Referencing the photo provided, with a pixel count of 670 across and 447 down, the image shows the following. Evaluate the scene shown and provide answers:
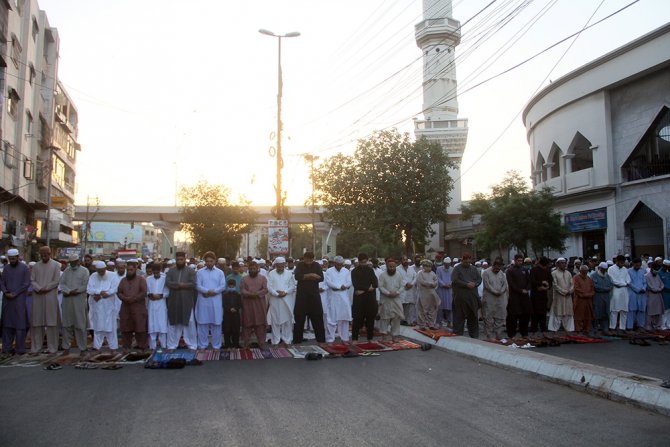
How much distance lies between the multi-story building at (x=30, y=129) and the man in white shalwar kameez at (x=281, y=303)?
48.7 ft

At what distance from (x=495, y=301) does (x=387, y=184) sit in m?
15.3

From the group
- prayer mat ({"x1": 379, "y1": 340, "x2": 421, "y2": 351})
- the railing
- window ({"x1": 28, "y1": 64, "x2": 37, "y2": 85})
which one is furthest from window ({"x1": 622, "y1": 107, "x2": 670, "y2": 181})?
window ({"x1": 28, "y1": 64, "x2": 37, "y2": 85})

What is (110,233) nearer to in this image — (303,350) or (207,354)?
(207,354)

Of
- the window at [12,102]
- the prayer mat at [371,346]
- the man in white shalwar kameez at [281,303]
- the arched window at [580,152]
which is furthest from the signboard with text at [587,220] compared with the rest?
the window at [12,102]

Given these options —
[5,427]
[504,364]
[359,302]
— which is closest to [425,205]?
[359,302]

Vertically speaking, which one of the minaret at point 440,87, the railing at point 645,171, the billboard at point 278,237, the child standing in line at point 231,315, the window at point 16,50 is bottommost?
the child standing in line at point 231,315

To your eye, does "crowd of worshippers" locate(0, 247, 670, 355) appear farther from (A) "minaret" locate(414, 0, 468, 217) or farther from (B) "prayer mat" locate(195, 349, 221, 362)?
(A) "minaret" locate(414, 0, 468, 217)

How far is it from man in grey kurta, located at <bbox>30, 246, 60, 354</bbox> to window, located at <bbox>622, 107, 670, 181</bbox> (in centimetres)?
2149

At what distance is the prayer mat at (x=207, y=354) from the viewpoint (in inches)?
372

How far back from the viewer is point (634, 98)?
23.5m

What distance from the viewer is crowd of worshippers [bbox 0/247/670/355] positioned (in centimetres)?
1025

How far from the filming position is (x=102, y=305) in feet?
34.3

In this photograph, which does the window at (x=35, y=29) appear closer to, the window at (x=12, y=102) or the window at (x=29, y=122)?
the window at (x=29, y=122)

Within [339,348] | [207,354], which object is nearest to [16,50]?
[207,354]
